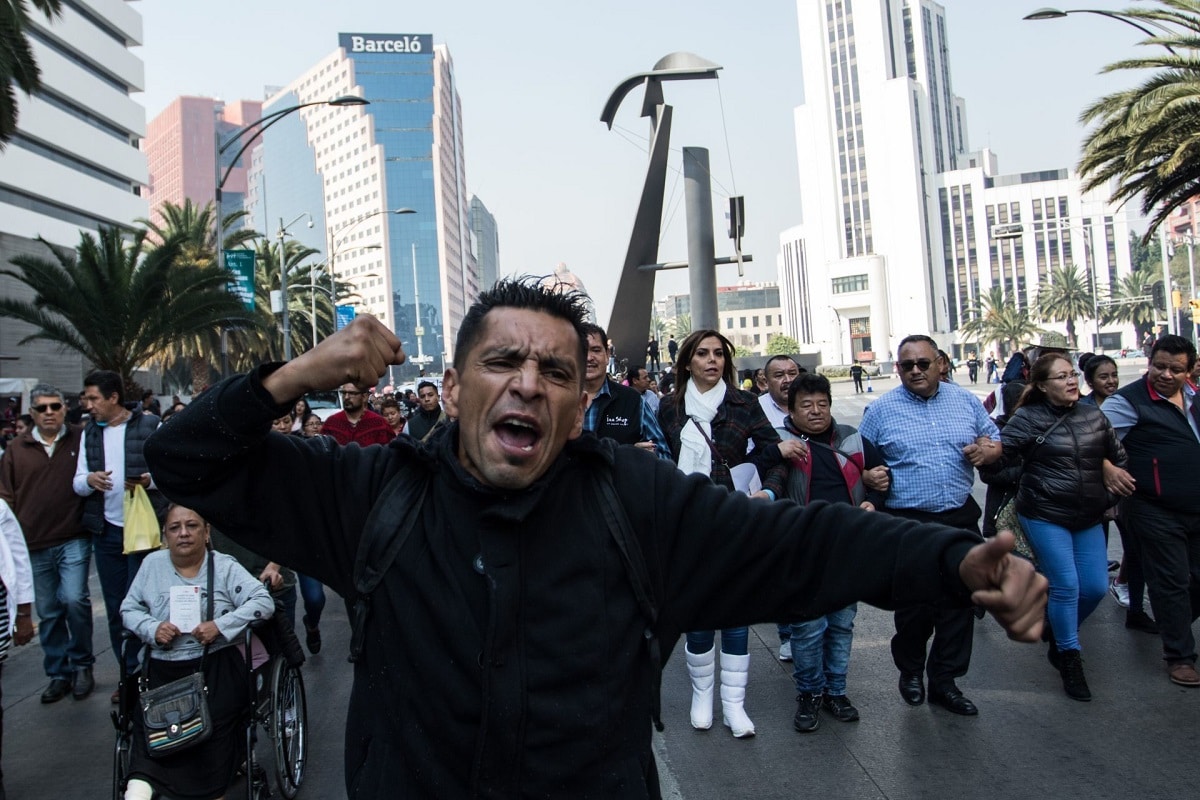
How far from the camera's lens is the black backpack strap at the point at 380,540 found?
1.97 meters

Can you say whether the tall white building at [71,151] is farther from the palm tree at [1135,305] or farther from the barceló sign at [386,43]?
the barceló sign at [386,43]

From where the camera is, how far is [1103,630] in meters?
7.41

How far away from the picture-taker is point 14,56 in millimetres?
14836

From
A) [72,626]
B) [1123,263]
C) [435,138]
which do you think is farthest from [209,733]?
[435,138]

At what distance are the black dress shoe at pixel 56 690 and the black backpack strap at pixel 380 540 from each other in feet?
20.0

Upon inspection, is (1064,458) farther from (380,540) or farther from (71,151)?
(71,151)

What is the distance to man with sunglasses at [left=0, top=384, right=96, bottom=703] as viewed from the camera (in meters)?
7.06

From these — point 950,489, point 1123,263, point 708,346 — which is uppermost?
point 1123,263

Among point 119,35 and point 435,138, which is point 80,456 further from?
point 435,138

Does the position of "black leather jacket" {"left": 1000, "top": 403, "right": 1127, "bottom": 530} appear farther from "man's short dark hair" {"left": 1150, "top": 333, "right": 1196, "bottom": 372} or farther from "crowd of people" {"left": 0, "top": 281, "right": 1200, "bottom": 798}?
"crowd of people" {"left": 0, "top": 281, "right": 1200, "bottom": 798}

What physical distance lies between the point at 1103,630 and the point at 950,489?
2513mm

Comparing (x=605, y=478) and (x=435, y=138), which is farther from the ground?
(x=435, y=138)

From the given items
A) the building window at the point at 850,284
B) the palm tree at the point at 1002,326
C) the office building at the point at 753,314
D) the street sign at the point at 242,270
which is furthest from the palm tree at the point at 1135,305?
the street sign at the point at 242,270

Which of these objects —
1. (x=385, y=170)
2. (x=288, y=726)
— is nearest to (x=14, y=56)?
(x=288, y=726)
